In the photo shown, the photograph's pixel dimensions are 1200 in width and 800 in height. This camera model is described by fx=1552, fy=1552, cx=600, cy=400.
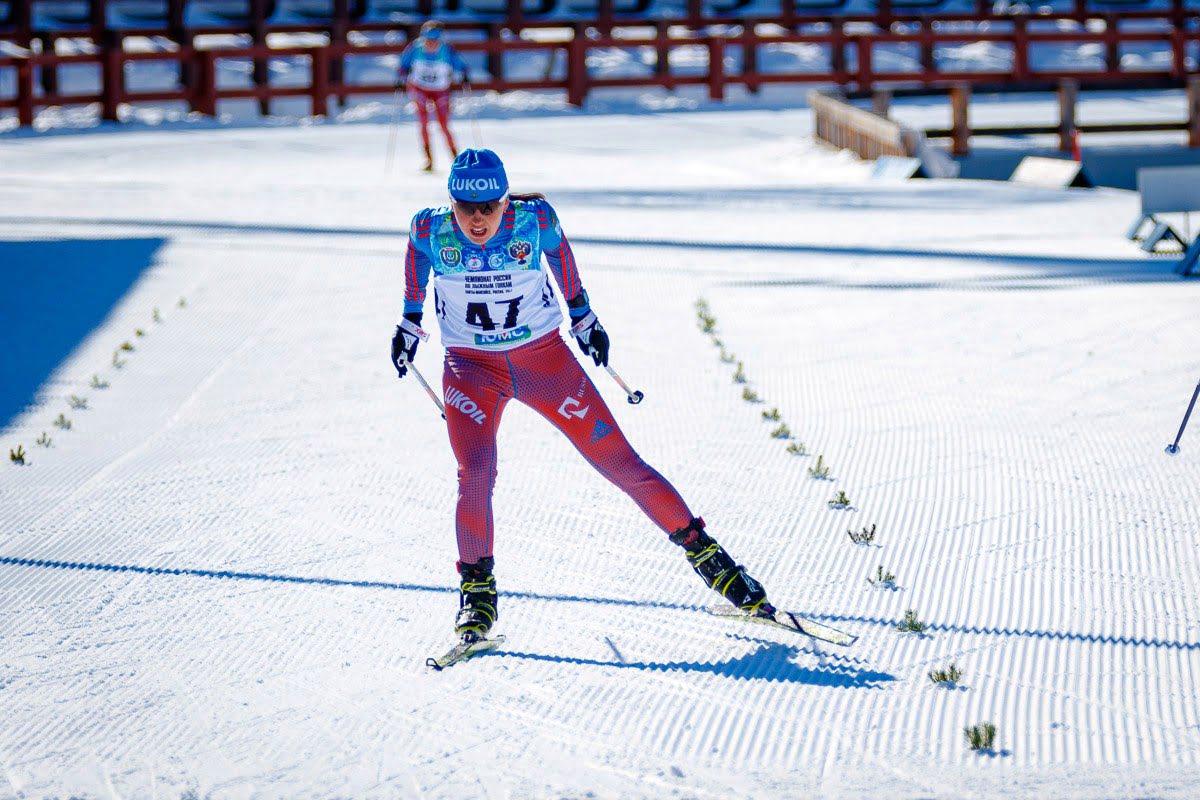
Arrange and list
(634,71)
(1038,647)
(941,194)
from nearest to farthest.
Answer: (1038,647)
(941,194)
(634,71)

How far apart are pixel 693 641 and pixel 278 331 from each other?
6255 millimetres

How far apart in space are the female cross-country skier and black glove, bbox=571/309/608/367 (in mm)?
162

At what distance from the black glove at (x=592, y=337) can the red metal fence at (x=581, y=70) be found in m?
22.3

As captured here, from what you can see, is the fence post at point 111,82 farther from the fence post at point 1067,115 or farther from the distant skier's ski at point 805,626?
the distant skier's ski at point 805,626

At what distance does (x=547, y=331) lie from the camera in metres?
5.22

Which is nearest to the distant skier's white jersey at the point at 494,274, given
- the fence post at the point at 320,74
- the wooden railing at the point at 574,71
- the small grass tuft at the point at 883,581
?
the small grass tuft at the point at 883,581

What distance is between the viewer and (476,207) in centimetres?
504

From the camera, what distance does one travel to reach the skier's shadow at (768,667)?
4.82 metres

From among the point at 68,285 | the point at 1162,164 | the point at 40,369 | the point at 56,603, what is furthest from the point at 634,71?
the point at 56,603

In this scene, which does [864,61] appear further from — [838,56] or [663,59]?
[663,59]

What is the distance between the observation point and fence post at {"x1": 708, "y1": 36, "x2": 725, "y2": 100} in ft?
94.9

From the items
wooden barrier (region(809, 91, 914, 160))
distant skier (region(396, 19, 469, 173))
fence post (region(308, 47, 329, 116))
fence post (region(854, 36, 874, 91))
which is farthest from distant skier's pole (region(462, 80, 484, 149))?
fence post (region(854, 36, 874, 91))

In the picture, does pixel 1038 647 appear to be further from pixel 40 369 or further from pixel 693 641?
pixel 40 369

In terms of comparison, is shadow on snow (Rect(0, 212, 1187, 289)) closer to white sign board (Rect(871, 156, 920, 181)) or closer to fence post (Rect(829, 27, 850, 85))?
white sign board (Rect(871, 156, 920, 181))
